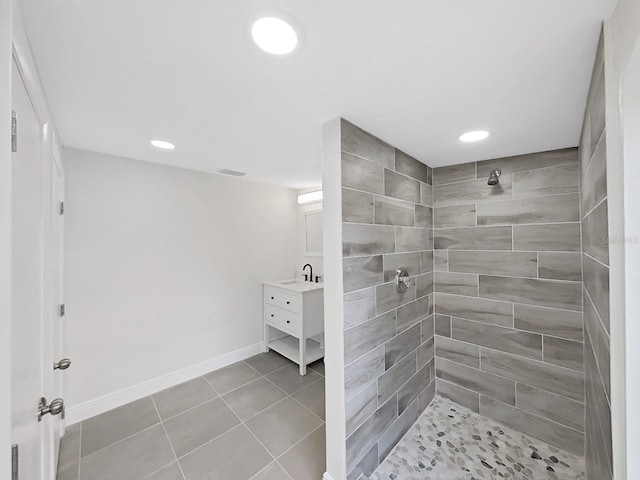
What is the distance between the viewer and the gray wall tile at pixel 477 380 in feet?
6.36

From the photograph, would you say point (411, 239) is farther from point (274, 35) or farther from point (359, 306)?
point (274, 35)

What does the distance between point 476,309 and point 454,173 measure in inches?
47.4

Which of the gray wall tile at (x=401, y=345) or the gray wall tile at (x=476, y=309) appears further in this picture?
the gray wall tile at (x=476, y=309)

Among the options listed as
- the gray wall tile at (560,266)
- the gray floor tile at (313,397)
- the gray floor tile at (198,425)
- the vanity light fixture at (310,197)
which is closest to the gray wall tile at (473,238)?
the gray wall tile at (560,266)

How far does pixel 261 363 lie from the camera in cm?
291

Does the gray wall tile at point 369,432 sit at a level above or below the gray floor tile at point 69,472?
above

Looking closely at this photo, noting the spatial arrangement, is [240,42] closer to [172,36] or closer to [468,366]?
[172,36]

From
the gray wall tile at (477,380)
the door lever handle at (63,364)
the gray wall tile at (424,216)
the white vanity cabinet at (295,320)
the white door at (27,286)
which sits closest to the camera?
the white door at (27,286)

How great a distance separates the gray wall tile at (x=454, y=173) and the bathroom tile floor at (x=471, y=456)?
2033 millimetres

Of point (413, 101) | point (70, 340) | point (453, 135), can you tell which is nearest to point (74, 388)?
point (70, 340)

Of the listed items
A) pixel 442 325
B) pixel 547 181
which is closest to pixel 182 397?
pixel 442 325

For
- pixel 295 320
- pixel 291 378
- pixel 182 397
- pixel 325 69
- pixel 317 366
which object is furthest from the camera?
pixel 317 366

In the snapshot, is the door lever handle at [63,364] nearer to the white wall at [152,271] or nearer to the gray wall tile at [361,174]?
the white wall at [152,271]

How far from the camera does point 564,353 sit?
68.5 inches
